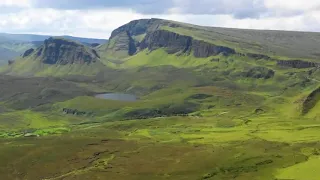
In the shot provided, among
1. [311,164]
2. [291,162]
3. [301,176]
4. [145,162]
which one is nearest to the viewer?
[301,176]

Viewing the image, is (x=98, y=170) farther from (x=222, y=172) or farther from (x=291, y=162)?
(x=291, y=162)

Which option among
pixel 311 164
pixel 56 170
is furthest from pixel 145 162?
pixel 311 164

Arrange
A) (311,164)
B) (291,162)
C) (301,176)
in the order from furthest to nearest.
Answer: (291,162) < (311,164) < (301,176)

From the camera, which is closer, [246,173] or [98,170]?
[246,173]

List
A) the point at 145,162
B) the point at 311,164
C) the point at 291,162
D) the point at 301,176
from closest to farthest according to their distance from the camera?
the point at 301,176 < the point at 311,164 < the point at 291,162 < the point at 145,162

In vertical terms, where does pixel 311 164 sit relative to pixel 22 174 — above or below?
above

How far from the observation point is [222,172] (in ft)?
570

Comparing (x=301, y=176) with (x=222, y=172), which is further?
(x=222, y=172)

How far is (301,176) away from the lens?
153875 millimetres

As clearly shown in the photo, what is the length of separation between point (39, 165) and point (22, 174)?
13.3 m

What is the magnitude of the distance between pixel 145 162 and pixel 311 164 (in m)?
65.4

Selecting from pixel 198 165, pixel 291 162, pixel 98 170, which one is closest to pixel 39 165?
pixel 98 170

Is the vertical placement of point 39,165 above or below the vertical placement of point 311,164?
below

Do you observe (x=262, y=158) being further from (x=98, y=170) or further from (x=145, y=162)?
(x=98, y=170)
